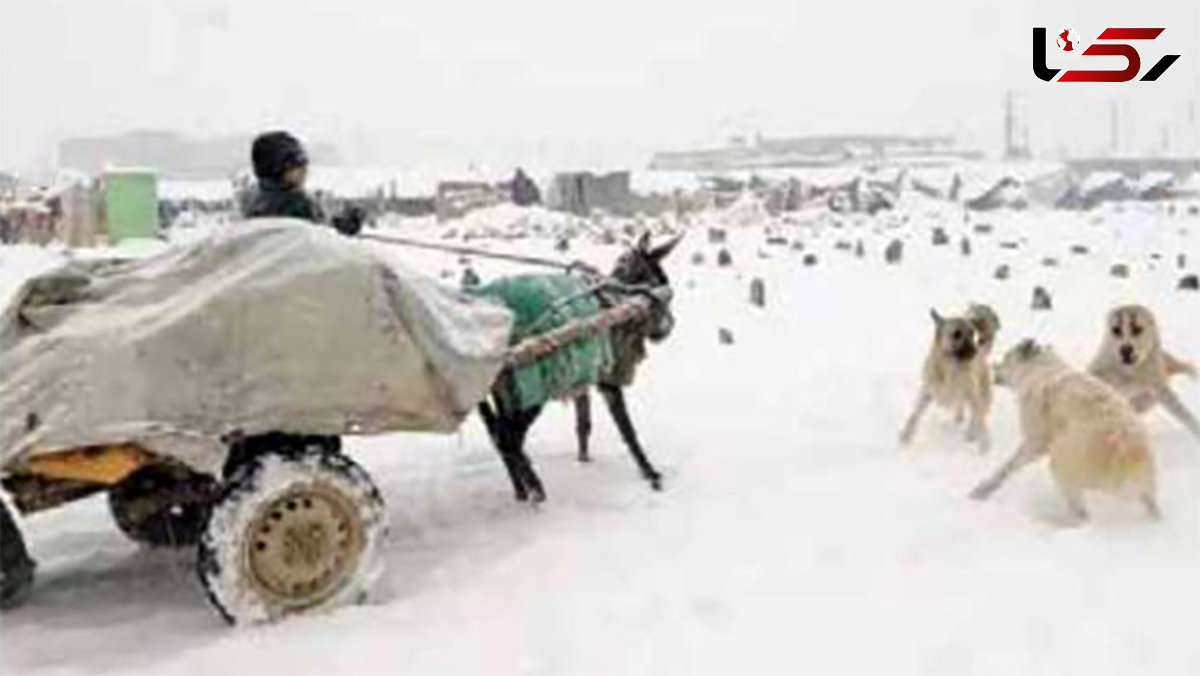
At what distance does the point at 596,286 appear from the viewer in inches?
317

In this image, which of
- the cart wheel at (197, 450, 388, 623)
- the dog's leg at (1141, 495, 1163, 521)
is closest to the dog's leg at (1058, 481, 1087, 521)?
the dog's leg at (1141, 495, 1163, 521)

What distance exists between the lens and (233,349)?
18.7 ft

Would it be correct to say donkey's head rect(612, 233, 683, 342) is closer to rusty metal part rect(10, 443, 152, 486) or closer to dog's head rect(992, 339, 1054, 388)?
dog's head rect(992, 339, 1054, 388)

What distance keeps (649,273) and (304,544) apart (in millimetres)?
3453

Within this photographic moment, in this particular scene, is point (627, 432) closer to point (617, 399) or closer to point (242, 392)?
point (617, 399)

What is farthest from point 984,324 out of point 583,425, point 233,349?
point 233,349

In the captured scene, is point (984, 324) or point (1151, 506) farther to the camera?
point (984, 324)

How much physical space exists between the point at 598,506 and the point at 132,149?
10313 centimetres

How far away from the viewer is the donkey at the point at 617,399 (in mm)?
7664

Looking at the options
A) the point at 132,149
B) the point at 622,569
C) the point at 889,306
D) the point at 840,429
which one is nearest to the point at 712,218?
the point at 889,306

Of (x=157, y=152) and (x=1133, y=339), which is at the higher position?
(x=157, y=152)

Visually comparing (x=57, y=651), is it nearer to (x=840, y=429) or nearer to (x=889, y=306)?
(x=840, y=429)

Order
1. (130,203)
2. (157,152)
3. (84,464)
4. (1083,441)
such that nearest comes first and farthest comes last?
1. (84,464)
2. (1083,441)
3. (130,203)
4. (157,152)

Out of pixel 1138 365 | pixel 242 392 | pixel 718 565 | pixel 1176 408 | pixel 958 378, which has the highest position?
pixel 242 392
